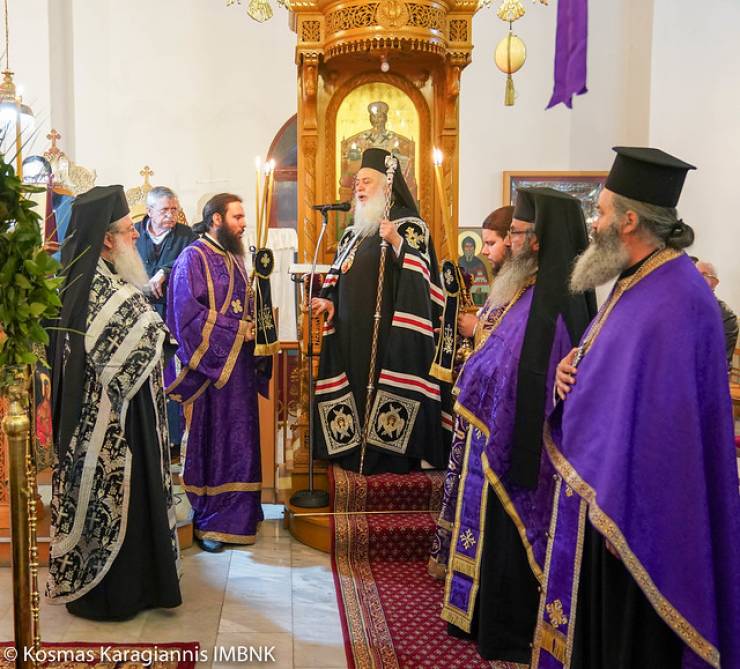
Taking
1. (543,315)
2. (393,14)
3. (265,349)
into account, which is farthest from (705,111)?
(543,315)

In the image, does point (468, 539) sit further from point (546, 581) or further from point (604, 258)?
point (604, 258)

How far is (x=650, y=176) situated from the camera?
2281 millimetres

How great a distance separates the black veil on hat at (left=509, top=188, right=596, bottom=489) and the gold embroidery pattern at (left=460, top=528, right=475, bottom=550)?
0.51m

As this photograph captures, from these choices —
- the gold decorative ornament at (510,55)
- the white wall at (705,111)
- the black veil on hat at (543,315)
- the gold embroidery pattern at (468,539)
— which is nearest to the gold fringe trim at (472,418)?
the black veil on hat at (543,315)

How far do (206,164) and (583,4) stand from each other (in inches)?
186

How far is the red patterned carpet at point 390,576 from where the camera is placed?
3.29 meters

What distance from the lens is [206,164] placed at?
9.55 metres

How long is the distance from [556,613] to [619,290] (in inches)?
41.2

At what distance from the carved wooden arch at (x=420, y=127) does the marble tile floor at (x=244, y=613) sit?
252 cm

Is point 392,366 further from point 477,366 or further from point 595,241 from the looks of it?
point 595,241

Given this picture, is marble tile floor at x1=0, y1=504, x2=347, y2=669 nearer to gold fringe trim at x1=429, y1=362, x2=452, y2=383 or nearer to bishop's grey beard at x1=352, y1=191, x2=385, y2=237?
gold fringe trim at x1=429, y1=362, x2=452, y2=383

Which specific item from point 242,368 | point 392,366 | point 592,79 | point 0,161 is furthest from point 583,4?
point 0,161

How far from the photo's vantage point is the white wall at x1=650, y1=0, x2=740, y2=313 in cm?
874

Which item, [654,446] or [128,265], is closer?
[654,446]
